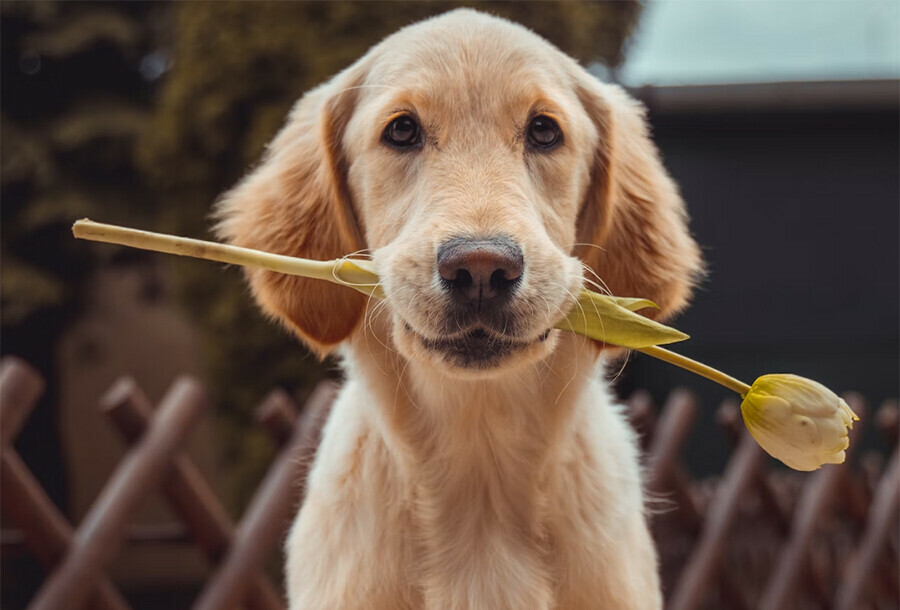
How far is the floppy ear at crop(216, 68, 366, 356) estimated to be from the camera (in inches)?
93.8

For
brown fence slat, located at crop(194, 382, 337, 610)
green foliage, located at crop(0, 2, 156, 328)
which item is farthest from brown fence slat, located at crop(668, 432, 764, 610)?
green foliage, located at crop(0, 2, 156, 328)

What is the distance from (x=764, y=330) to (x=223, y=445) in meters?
4.29

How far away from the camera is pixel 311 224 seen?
247 centimetres

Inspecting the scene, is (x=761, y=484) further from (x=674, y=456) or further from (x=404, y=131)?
(x=404, y=131)

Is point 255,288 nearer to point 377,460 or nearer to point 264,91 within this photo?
point 377,460

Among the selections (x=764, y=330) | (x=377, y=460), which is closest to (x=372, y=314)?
(x=377, y=460)

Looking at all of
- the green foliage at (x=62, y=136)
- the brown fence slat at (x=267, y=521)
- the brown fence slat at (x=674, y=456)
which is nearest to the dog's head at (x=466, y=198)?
the brown fence slat at (x=267, y=521)

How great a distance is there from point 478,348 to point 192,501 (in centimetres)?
208

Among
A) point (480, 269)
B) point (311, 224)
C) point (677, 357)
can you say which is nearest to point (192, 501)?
point (311, 224)

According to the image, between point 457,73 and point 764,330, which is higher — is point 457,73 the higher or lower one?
the higher one

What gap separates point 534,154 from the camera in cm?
218

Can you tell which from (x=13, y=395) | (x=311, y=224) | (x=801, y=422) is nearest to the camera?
(x=801, y=422)

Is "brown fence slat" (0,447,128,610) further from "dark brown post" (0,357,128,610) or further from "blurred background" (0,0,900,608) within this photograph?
"blurred background" (0,0,900,608)

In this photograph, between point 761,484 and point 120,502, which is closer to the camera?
point 120,502
